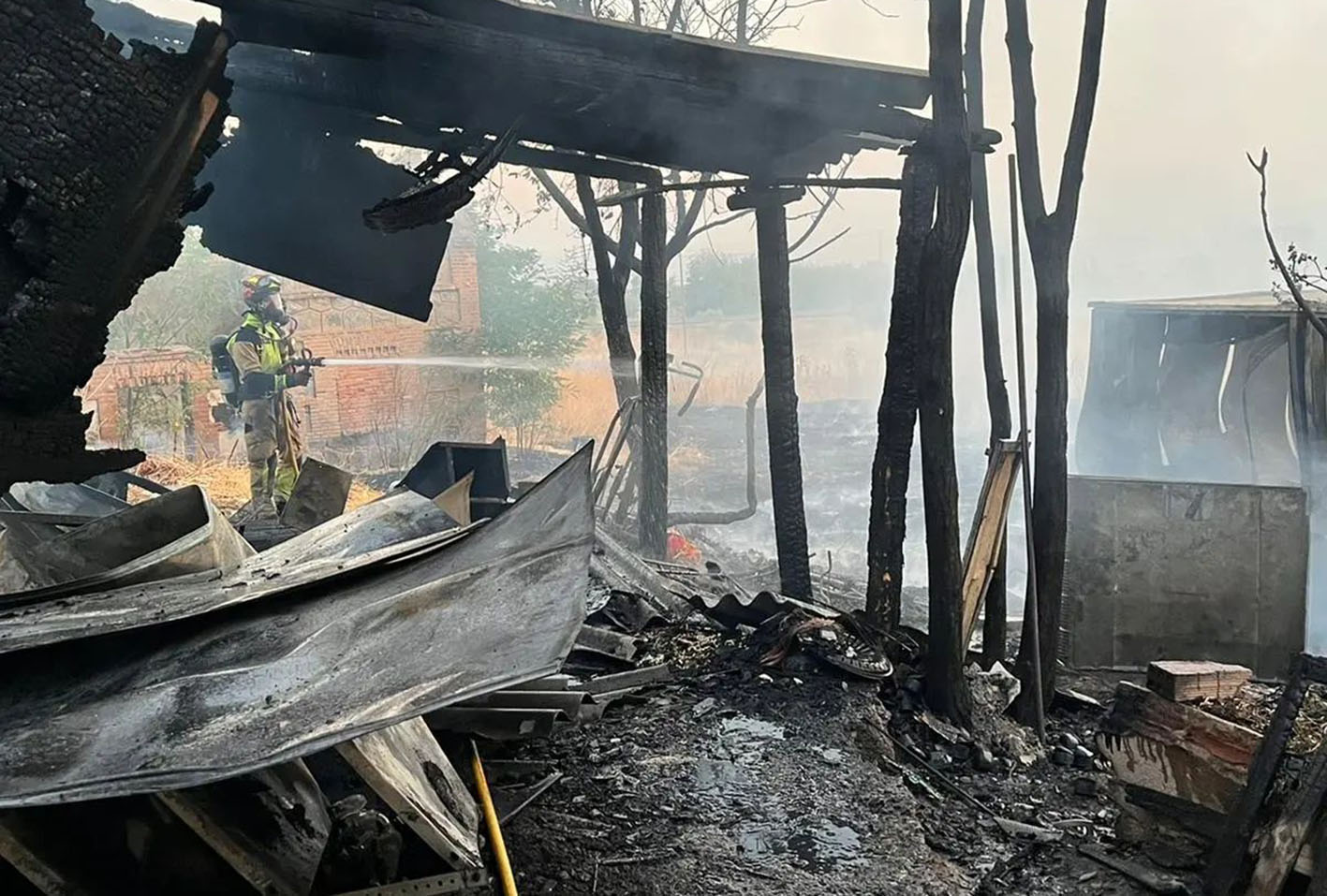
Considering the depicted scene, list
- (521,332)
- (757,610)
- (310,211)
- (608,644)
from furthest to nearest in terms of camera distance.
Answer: (521,332)
(310,211)
(757,610)
(608,644)

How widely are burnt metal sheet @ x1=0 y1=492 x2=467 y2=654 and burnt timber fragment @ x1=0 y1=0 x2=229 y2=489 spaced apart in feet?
1.37

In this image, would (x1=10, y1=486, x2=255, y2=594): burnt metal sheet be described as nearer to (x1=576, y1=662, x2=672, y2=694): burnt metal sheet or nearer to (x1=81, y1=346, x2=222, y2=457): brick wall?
(x1=576, y1=662, x2=672, y2=694): burnt metal sheet

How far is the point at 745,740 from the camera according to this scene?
14.8 feet

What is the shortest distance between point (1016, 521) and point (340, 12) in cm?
939

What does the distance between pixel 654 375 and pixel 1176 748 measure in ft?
20.2

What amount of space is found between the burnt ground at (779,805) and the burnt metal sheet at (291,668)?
1345 millimetres

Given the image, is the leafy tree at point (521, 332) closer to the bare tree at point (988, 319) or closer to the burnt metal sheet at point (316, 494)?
the burnt metal sheet at point (316, 494)

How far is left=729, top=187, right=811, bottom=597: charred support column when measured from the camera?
21.1 feet

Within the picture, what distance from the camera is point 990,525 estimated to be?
18.5ft

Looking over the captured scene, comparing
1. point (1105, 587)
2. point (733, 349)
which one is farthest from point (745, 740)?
point (733, 349)

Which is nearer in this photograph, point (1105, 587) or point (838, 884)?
point (838, 884)

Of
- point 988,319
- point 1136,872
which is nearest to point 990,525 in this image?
point 988,319

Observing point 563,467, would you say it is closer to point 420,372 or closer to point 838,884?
point 838,884

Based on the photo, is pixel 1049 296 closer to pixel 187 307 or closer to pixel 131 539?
pixel 131 539
